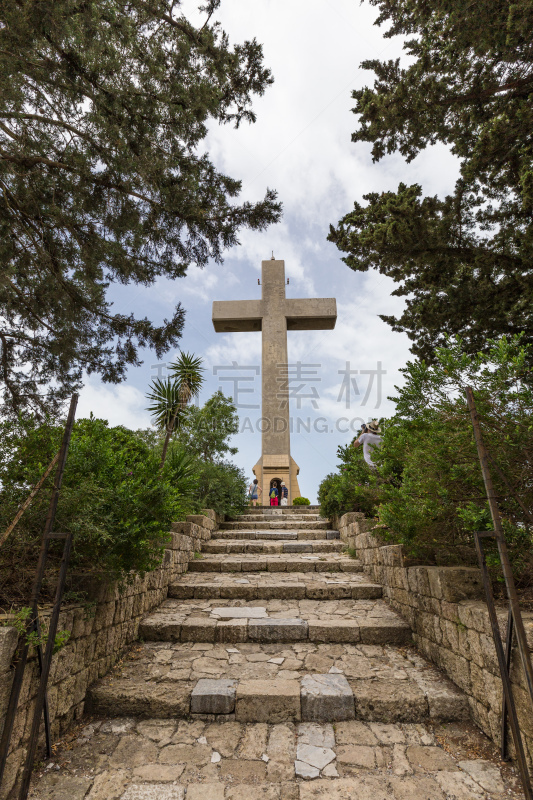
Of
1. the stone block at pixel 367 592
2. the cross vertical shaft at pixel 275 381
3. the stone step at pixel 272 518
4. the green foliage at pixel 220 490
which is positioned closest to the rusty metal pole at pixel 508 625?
the stone block at pixel 367 592

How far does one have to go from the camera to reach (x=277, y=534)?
289 inches

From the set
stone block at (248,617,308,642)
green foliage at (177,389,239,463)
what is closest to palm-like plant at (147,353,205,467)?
green foliage at (177,389,239,463)

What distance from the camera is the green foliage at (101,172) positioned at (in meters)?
3.36

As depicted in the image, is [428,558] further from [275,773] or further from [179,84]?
[179,84]

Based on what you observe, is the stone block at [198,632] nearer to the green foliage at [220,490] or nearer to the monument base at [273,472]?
the green foliage at [220,490]

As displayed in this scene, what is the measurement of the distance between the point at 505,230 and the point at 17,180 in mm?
6397

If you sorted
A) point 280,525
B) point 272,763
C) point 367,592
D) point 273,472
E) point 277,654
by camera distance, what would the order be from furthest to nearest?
point 273,472
point 280,525
point 367,592
point 277,654
point 272,763

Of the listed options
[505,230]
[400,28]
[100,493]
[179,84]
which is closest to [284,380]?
[505,230]

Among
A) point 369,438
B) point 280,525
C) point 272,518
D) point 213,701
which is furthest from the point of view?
point 272,518

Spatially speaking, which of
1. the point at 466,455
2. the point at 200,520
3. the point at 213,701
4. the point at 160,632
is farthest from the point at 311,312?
the point at 213,701

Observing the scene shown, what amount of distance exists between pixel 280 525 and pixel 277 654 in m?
4.69

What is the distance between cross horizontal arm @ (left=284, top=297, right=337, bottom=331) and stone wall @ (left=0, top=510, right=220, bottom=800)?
384 inches

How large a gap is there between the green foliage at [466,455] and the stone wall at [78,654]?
7.75 feet

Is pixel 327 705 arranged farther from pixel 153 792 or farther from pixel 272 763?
pixel 153 792
